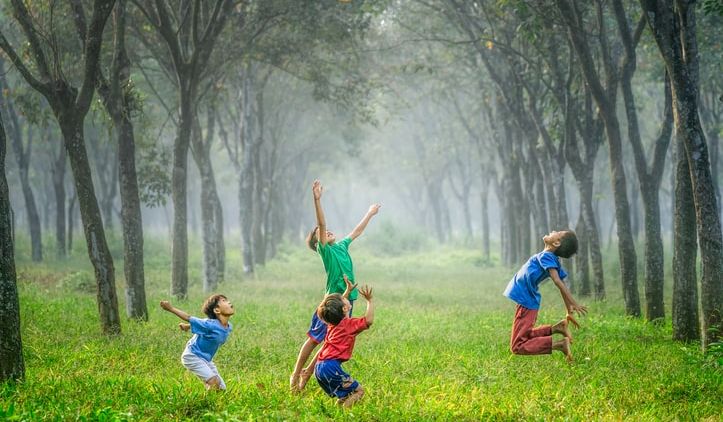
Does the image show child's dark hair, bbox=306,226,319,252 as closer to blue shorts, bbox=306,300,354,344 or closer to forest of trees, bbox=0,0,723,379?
blue shorts, bbox=306,300,354,344

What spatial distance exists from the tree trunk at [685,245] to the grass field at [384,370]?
62 centimetres

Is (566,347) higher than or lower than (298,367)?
lower

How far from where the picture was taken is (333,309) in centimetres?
650

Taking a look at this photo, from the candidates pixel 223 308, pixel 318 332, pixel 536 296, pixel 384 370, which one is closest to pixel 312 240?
pixel 318 332

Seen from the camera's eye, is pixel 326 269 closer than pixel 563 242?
Yes

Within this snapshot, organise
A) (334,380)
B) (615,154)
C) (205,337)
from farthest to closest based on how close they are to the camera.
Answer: (615,154) < (205,337) < (334,380)

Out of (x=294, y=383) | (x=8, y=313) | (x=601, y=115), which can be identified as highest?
(x=601, y=115)

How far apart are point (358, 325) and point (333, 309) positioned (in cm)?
29

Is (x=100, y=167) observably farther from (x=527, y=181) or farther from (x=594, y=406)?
(x=594, y=406)

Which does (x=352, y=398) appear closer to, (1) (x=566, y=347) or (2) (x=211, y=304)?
(2) (x=211, y=304)

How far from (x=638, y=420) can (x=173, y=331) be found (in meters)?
7.48

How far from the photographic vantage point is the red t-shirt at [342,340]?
6488 mm

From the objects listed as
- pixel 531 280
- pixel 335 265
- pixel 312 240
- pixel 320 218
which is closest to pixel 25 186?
pixel 312 240

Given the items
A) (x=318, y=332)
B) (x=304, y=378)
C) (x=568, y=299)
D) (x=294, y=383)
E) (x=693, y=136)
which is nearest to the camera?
(x=304, y=378)
